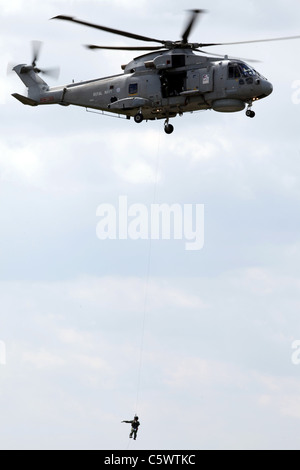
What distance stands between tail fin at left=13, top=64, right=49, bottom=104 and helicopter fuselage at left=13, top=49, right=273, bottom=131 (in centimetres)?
543

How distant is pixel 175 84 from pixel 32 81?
11632 millimetres

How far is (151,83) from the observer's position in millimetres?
59719

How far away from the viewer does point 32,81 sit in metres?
67.5

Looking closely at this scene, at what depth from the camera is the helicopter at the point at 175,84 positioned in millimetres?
Answer: 58188

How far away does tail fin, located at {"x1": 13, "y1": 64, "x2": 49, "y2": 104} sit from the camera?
6662 cm

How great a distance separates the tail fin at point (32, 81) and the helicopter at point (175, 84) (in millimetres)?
5259

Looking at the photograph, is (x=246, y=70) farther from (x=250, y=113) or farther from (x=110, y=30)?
(x=110, y=30)

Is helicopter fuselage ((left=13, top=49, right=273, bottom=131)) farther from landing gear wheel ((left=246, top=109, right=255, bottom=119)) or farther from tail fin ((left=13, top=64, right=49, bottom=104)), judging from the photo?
tail fin ((left=13, top=64, right=49, bottom=104))

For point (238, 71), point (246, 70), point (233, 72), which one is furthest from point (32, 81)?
point (246, 70)

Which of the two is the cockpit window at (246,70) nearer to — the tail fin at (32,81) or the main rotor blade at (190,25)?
A: the main rotor blade at (190,25)

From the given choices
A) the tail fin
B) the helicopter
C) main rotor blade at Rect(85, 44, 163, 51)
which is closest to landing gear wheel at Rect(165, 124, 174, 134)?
the helicopter

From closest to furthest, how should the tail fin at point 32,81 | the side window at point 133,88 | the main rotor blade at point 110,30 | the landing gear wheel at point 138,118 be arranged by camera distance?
the main rotor blade at point 110,30 → the landing gear wheel at point 138,118 → the side window at point 133,88 → the tail fin at point 32,81

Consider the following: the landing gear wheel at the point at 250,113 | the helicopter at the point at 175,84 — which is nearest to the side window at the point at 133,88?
the helicopter at the point at 175,84
